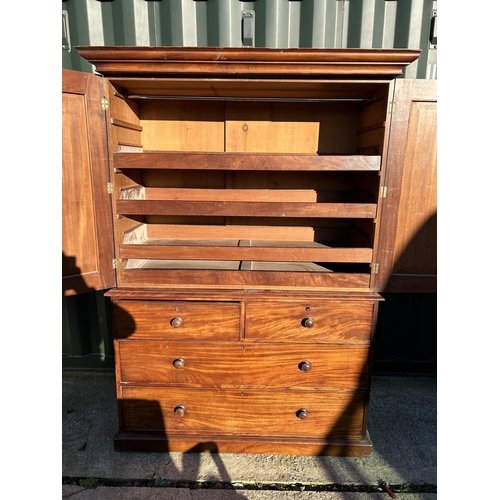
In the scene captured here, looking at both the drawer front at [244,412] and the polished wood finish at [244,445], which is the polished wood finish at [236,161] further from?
the polished wood finish at [244,445]

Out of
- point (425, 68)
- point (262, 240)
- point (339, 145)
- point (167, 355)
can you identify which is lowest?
point (167, 355)

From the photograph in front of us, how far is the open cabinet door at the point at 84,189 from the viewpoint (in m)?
1.88

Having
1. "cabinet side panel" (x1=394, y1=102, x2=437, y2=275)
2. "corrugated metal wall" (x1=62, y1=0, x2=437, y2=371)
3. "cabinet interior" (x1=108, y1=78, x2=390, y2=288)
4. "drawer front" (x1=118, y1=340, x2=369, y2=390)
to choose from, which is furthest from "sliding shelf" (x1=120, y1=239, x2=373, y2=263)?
"corrugated metal wall" (x1=62, y1=0, x2=437, y2=371)

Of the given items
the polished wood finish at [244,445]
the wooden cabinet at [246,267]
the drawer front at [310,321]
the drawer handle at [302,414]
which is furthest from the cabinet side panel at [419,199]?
the polished wood finish at [244,445]

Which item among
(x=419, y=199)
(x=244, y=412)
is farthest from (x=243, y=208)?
(x=244, y=412)

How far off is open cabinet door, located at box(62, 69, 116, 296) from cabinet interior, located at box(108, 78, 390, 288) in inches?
2.8

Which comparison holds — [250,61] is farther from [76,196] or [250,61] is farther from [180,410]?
[180,410]

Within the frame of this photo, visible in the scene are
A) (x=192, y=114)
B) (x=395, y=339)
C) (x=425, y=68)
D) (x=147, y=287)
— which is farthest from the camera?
(x=395, y=339)

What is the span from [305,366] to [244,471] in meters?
0.82

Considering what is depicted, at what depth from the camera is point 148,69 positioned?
189 cm

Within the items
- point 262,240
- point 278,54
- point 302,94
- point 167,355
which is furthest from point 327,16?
point 167,355

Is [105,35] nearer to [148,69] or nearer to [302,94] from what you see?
[148,69]

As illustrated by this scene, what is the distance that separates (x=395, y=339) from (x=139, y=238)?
248 centimetres

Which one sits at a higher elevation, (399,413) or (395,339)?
(395,339)
